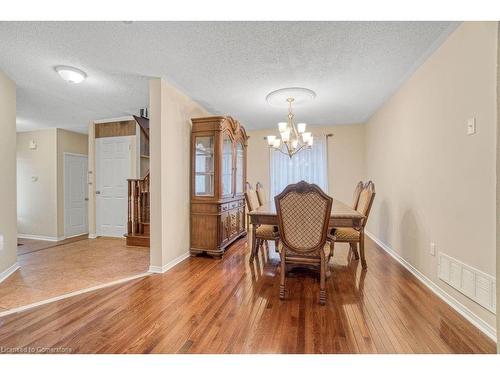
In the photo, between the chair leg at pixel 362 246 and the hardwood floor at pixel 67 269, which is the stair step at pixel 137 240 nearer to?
the hardwood floor at pixel 67 269

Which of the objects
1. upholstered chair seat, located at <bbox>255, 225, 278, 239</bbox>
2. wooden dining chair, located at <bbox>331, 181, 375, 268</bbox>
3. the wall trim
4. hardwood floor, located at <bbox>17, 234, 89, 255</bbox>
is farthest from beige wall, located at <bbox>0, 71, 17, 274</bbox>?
wooden dining chair, located at <bbox>331, 181, 375, 268</bbox>

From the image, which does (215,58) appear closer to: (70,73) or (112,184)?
(70,73)

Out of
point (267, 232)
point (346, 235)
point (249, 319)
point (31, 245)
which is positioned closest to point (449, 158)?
point (346, 235)

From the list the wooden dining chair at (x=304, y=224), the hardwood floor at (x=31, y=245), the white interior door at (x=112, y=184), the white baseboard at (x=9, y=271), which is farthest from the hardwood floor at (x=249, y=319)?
the hardwood floor at (x=31, y=245)

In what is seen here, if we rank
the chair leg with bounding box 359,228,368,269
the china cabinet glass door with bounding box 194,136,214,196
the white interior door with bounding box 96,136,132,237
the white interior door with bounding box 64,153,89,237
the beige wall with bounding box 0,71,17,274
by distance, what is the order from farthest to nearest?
the white interior door with bounding box 64,153,89,237
the white interior door with bounding box 96,136,132,237
the china cabinet glass door with bounding box 194,136,214,196
the chair leg with bounding box 359,228,368,269
the beige wall with bounding box 0,71,17,274

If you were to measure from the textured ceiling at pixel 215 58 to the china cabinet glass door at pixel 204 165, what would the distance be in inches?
26.3

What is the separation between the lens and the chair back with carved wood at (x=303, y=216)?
2.11 meters

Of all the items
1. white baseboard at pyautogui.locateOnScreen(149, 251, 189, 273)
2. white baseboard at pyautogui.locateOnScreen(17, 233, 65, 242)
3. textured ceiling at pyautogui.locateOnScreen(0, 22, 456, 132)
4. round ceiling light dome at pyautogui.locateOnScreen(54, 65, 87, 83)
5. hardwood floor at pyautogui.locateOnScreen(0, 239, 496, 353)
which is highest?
textured ceiling at pyautogui.locateOnScreen(0, 22, 456, 132)

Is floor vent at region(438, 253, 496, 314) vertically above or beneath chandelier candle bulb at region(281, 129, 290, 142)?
beneath

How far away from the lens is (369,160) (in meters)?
4.89

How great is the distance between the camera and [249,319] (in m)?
1.83

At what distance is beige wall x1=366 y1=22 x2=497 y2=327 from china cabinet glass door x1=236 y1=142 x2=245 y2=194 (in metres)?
2.37

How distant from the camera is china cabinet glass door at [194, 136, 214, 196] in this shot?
3.53m

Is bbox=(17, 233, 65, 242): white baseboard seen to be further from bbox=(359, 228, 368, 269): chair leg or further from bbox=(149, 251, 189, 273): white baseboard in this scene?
bbox=(359, 228, 368, 269): chair leg
